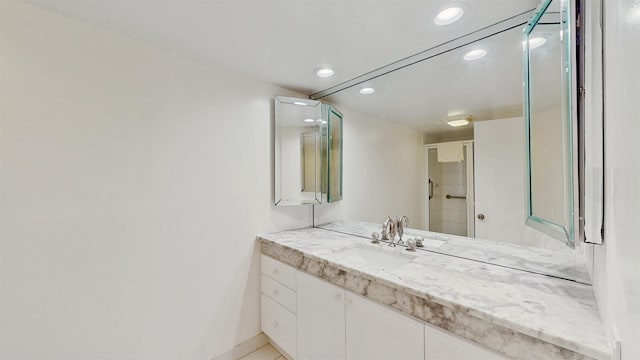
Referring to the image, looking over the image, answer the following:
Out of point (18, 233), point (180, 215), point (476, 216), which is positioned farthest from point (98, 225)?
point (476, 216)

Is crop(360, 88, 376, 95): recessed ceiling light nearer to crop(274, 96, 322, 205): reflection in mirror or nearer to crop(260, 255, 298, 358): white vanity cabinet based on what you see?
crop(274, 96, 322, 205): reflection in mirror

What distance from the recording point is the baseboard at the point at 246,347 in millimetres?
1880

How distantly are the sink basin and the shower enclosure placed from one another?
36cm

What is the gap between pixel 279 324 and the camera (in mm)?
1856

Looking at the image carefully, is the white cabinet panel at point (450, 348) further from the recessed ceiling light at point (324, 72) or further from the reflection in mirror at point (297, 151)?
the recessed ceiling light at point (324, 72)

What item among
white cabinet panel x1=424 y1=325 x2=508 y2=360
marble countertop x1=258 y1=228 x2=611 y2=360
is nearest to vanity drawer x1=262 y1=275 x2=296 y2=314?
marble countertop x1=258 y1=228 x2=611 y2=360

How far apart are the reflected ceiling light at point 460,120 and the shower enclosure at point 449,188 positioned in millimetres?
126

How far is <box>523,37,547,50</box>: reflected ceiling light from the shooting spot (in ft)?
3.51

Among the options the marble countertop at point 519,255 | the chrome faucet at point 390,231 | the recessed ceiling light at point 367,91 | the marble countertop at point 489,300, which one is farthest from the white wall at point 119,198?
the marble countertop at point 519,255

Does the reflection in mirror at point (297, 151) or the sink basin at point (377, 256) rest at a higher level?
the reflection in mirror at point (297, 151)

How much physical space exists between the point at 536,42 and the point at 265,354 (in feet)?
8.46

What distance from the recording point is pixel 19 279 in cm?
121

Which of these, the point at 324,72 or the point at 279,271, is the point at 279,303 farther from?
the point at 324,72

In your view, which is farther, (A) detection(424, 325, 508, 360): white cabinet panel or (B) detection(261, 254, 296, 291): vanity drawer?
(B) detection(261, 254, 296, 291): vanity drawer
